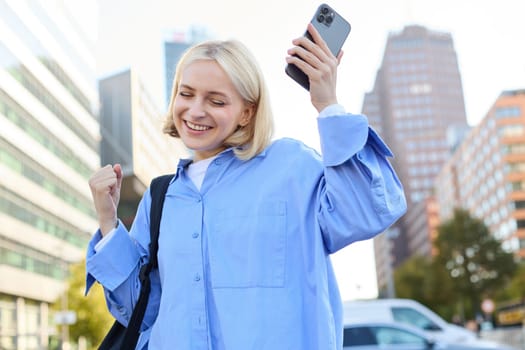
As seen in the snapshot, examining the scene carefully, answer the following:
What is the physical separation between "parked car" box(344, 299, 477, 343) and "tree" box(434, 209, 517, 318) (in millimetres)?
36333

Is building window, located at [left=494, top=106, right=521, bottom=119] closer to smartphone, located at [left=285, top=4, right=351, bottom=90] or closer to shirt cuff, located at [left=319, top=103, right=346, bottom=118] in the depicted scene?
smartphone, located at [left=285, top=4, right=351, bottom=90]

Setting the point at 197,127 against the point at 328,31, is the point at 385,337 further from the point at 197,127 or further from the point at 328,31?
the point at 328,31

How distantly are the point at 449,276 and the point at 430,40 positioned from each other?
94505 mm

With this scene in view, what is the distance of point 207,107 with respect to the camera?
1699 millimetres

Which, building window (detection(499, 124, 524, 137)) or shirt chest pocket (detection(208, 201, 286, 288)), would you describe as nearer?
shirt chest pocket (detection(208, 201, 286, 288))

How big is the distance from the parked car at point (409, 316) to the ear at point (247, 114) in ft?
34.0

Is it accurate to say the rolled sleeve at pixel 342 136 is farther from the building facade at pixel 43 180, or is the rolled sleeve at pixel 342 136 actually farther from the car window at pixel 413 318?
the building facade at pixel 43 180

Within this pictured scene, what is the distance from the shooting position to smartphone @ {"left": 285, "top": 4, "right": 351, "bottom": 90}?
5.21ft

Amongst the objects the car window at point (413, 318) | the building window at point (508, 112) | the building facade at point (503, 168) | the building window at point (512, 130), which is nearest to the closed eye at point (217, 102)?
the car window at point (413, 318)

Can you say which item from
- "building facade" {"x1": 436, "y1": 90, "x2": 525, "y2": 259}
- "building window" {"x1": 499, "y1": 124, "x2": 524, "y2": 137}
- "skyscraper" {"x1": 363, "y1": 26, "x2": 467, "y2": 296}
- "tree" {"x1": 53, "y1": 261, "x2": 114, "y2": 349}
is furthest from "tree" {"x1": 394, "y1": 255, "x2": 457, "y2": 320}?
"skyscraper" {"x1": 363, "y1": 26, "x2": 467, "y2": 296}

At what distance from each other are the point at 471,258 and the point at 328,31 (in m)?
48.7

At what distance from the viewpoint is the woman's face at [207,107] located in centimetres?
168

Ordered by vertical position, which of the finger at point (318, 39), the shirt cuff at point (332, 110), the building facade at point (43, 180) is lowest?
the shirt cuff at point (332, 110)

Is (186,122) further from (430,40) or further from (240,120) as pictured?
(430,40)
